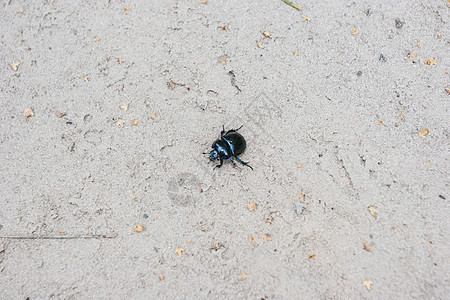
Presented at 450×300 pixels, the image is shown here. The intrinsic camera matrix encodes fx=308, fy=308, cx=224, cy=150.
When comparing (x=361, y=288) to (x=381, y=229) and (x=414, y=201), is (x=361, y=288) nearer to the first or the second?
(x=381, y=229)

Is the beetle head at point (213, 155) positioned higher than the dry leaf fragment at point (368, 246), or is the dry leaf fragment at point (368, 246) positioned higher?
the dry leaf fragment at point (368, 246)

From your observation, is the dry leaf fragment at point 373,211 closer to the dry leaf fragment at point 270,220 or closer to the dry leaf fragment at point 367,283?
the dry leaf fragment at point 367,283

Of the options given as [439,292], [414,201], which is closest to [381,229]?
[414,201]

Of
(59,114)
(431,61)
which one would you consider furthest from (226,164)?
(431,61)

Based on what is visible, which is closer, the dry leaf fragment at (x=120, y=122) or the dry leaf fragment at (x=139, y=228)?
the dry leaf fragment at (x=139, y=228)

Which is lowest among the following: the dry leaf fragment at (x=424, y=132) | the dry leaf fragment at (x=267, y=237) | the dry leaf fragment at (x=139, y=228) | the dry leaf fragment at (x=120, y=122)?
the dry leaf fragment at (x=139, y=228)

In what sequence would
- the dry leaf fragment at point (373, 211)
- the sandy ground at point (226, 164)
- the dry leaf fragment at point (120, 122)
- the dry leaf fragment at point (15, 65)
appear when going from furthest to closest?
the dry leaf fragment at point (15, 65) → the dry leaf fragment at point (120, 122) → the dry leaf fragment at point (373, 211) → the sandy ground at point (226, 164)

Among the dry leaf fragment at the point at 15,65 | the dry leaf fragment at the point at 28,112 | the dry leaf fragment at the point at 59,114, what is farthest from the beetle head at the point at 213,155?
the dry leaf fragment at the point at 15,65

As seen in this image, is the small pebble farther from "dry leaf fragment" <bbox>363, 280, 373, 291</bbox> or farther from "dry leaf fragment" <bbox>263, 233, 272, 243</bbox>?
"dry leaf fragment" <bbox>363, 280, 373, 291</bbox>
